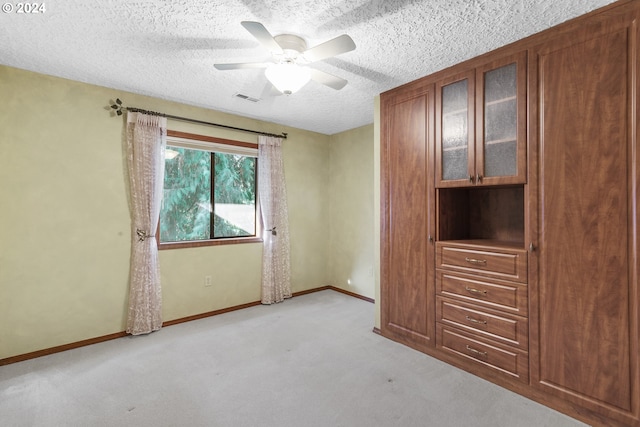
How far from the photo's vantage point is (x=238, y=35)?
6.92 feet

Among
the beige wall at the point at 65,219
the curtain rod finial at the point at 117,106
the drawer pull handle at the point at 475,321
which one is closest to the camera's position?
the drawer pull handle at the point at 475,321

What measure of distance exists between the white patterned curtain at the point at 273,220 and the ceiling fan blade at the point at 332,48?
2290 mm

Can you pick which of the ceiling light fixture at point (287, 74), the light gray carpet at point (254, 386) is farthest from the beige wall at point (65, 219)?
the ceiling light fixture at point (287, 74)

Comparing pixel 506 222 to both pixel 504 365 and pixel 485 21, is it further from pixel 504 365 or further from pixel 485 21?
pixel 485 21

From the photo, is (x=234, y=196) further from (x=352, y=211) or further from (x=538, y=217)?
(x=538, y=217)

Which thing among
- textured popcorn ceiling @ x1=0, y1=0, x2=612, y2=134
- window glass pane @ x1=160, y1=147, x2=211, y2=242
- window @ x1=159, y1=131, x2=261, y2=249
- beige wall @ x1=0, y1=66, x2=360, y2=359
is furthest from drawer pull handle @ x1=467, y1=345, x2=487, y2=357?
window glass pane @ x1=160, y1=147, x2=211, y2=242

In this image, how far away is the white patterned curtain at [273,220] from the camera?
4133 millimetres

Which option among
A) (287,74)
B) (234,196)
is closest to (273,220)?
(234,196)

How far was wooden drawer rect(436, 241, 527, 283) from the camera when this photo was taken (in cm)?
217

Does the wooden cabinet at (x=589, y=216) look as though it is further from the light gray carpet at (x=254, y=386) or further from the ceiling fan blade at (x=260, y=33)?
the ceiling fan blade at (x=260, y=33)

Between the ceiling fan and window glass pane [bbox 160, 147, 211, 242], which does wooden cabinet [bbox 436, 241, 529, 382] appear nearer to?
the ceiling fan

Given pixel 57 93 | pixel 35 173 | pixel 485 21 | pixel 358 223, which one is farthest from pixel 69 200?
pixel 485 21

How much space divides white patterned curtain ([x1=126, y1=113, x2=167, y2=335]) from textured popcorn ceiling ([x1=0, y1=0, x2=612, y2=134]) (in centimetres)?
47

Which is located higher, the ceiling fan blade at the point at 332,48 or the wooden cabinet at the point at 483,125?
the ceiling fan blade at the point at 332,48
